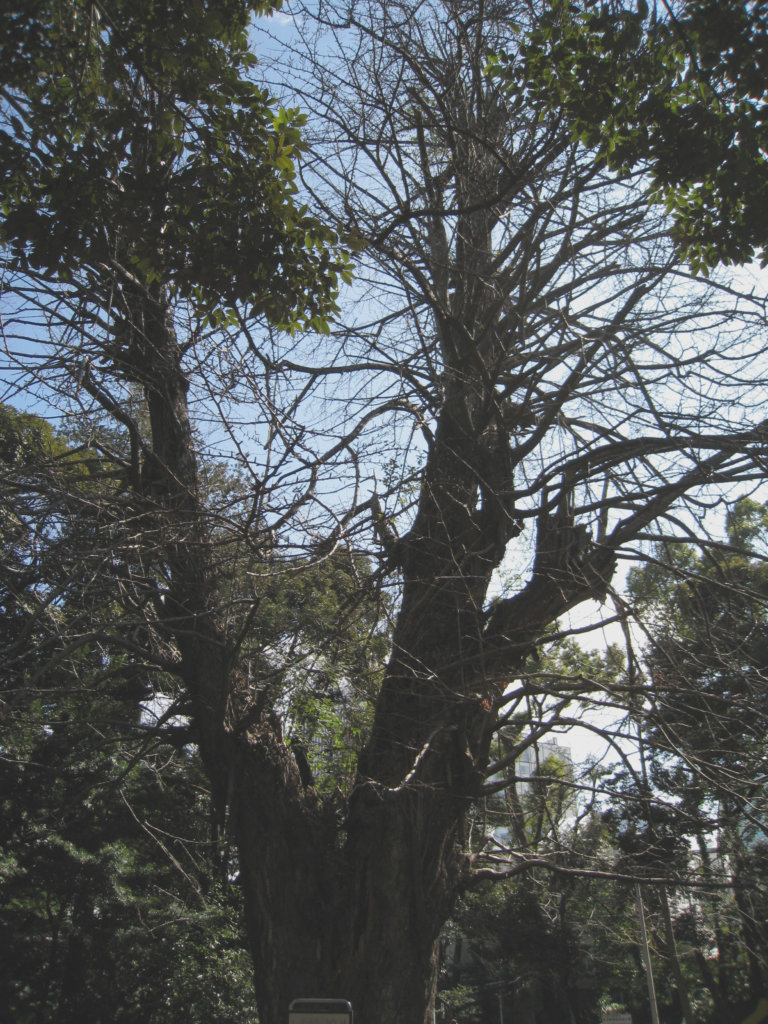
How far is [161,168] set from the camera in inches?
143

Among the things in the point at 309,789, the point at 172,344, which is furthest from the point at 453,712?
the point at 172,344

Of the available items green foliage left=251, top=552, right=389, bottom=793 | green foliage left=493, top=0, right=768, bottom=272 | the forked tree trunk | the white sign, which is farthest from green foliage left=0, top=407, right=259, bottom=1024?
green foliage left=493, top=0, right=768, bottom=272

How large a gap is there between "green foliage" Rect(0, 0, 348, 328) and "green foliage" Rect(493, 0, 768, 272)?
4.81 ft

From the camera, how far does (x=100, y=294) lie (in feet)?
14.8

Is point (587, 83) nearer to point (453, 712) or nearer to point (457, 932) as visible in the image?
point (453, 712)

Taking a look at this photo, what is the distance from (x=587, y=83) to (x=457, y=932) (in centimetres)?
1603

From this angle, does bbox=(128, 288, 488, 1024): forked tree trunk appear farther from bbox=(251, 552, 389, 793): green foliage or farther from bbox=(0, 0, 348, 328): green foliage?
bbox=(0, 0, 348, 328): green foliage

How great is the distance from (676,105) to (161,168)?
2484 mm

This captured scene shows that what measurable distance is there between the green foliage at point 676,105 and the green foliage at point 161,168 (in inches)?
57.8

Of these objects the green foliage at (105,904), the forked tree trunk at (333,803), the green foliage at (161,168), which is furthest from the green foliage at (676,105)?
the green foliage at (105,904)

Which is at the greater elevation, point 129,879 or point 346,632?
point 346,632

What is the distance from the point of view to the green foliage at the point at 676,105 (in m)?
3.35

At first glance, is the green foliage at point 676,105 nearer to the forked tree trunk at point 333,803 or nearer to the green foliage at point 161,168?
the green foliage at point 161,168

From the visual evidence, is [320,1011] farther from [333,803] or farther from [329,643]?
[329,643]
